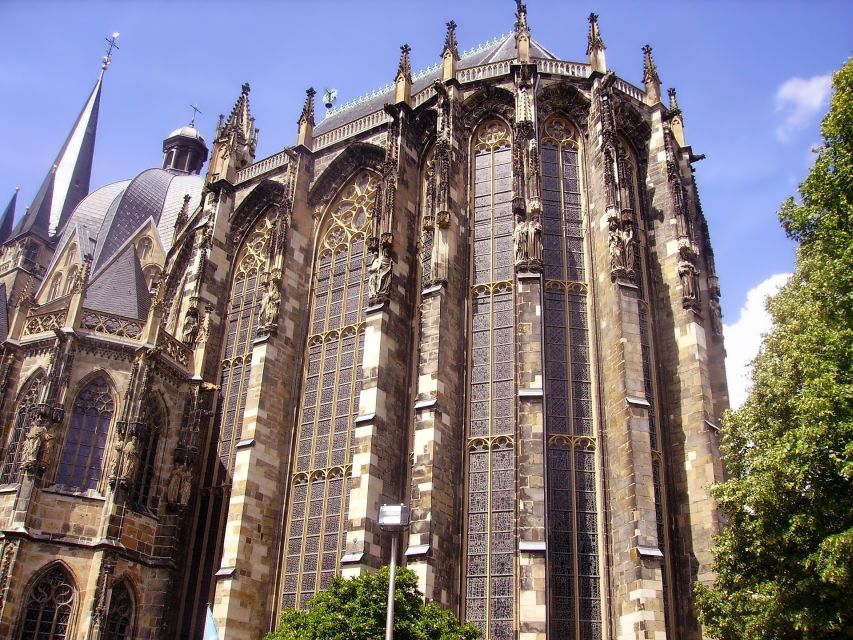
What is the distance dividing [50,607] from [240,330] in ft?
33.5

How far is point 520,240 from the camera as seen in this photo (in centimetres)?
2047

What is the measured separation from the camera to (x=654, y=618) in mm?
16375

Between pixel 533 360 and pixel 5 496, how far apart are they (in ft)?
43.8

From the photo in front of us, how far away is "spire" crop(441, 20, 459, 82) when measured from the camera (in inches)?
945

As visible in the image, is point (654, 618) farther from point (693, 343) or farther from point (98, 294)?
point (98, 294)

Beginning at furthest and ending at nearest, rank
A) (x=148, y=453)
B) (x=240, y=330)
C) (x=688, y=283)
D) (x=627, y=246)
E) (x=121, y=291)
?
1. (x=240, y=330)
2. (x=121, y=291)
3. (x=148, y=453)
4. (x=688, y=283)
5. (x=627, y=246)

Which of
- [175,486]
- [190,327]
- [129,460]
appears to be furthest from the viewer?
[190,327]

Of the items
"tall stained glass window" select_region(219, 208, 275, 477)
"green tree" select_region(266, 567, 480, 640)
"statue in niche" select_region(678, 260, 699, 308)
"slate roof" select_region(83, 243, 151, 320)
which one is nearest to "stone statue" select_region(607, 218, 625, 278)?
"statue in niche" select_region(678, 260, 699, 308)

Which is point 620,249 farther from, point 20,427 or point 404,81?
point 20,427

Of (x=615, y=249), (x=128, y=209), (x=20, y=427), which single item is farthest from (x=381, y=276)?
(x=128, y=209)

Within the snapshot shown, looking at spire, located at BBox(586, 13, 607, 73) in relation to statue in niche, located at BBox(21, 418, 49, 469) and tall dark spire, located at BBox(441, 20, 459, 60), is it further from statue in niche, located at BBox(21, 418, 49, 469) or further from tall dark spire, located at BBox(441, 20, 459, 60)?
statue in niche, located at BBox(21, 418, 49, 469)

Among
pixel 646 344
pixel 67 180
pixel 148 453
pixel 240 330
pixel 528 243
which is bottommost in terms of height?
pixel 148 453

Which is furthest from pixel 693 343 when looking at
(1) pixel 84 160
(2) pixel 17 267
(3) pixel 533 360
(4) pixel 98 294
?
(1) pixel 84 160

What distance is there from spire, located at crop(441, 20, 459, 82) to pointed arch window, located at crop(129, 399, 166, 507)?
12.5 m
